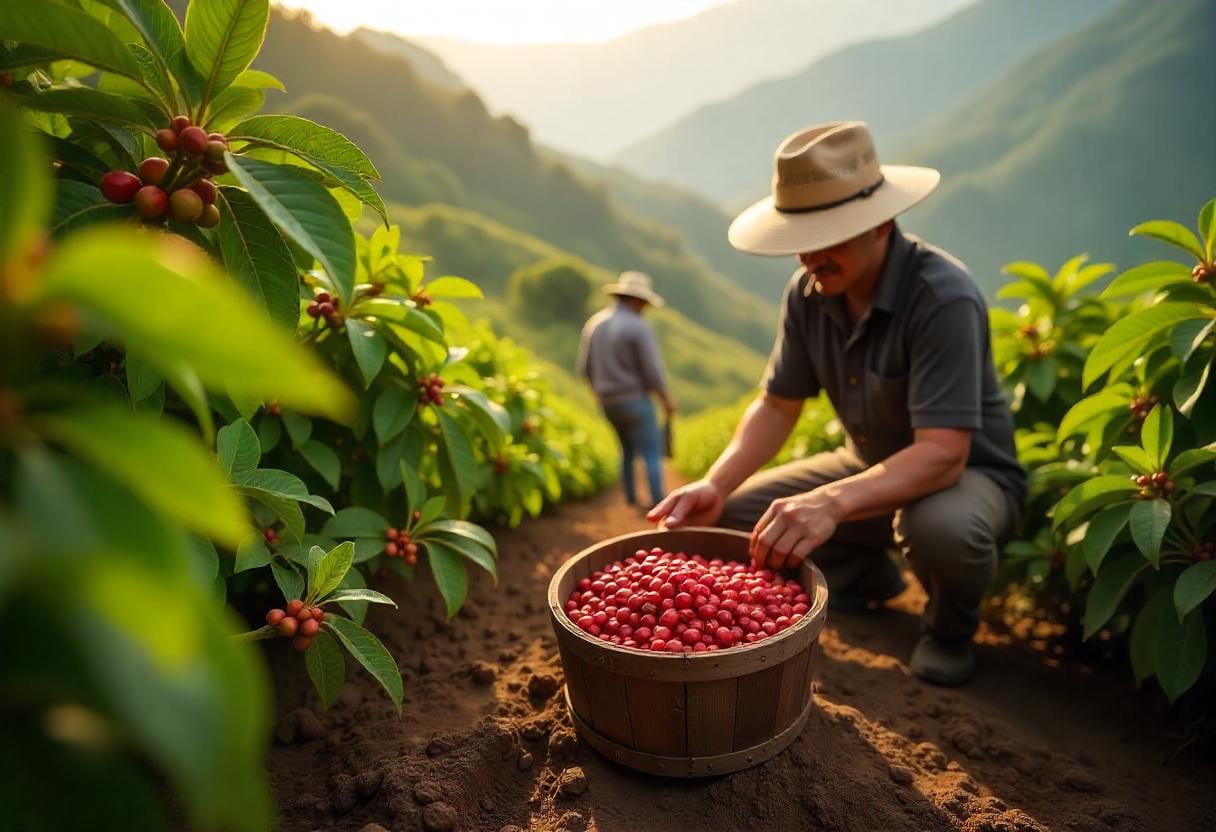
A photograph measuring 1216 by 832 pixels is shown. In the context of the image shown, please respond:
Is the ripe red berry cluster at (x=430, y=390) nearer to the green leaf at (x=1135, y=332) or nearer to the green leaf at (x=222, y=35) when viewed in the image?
the green leaf at (x=222, y=35)

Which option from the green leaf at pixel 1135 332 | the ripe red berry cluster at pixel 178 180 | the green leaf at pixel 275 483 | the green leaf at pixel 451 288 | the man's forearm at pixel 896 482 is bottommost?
the man's forearm at pixel 896 482

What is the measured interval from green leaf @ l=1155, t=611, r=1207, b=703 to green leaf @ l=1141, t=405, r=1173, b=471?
1.39ft

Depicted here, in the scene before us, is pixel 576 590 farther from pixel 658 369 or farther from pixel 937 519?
pixel 658 369

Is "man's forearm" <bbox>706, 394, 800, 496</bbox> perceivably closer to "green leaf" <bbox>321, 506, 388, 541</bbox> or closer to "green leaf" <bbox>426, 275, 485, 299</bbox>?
"green leaf" <bbox>426, 275, 485, 299</bbox>

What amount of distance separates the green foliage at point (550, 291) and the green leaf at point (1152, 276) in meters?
25.6

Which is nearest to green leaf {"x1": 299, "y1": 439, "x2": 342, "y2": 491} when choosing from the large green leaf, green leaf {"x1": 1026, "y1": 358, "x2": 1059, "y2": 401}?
the large green leaf

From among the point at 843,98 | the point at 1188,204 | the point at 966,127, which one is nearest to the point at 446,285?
the point at 1188,204

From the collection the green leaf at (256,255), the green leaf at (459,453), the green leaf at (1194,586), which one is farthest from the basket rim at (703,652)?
the green leaf at (256,255)

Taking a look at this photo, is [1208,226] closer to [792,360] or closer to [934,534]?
[934,534]

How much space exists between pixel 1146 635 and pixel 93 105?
9.41ft

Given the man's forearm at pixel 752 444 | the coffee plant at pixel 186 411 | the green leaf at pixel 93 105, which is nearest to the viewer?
the coffee plant at pixel 186 411

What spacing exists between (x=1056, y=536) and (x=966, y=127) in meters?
67.0

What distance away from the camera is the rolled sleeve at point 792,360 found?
291 cm

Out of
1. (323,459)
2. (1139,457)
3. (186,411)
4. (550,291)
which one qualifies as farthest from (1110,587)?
(550,291)
